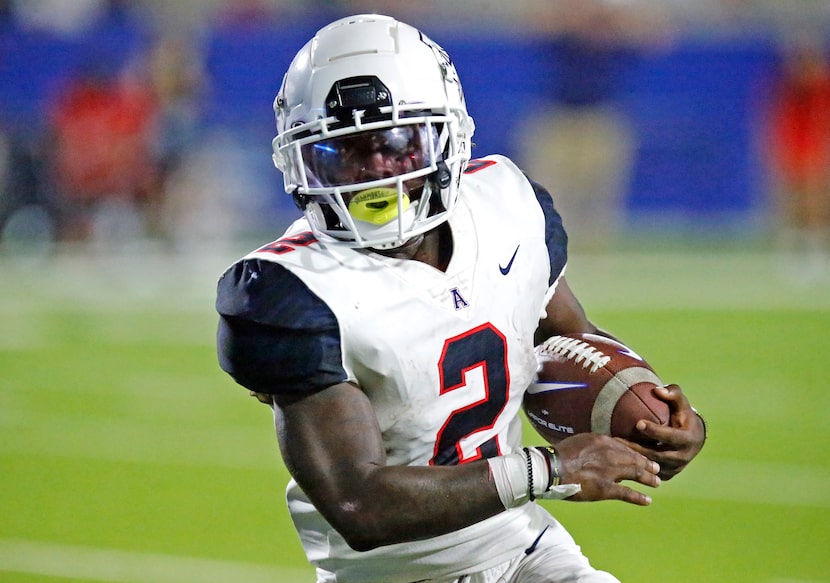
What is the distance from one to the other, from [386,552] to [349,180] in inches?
27.2

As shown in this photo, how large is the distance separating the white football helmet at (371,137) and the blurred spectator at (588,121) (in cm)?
780

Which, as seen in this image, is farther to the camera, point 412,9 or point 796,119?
point 412,9

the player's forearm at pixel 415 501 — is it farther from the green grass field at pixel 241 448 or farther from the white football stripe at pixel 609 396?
the green grass field at pixel 241 448

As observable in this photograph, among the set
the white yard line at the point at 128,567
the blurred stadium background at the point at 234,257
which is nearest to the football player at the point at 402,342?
the white yard line at the point at 128,567

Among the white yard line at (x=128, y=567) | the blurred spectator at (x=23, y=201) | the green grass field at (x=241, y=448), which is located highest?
the blurred spectator at (x=23, y=201)

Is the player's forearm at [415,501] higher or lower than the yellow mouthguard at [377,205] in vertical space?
lower

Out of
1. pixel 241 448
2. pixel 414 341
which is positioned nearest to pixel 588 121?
pixel 241 448

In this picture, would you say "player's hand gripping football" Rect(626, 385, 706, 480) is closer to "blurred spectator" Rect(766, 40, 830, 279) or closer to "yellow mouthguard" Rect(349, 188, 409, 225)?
"yellow mouthguard" Rect(349, 188, 409, 225)

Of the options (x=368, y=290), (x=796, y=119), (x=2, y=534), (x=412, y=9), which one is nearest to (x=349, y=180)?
(x=368, y=290)

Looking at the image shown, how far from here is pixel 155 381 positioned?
640 cm

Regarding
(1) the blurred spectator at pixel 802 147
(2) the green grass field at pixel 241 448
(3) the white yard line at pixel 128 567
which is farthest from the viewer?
(1) the blurred spectator at pixel 802 147

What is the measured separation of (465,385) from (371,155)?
0.46m

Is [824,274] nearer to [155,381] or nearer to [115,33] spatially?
[155,381]

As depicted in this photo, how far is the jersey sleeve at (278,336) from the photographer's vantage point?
209 cm
